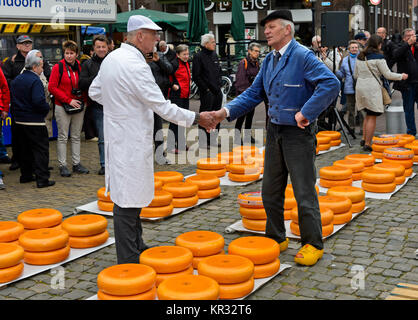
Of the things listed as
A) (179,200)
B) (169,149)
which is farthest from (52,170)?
(179,200)

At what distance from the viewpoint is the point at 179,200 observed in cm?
643

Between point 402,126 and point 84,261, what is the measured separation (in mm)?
7913

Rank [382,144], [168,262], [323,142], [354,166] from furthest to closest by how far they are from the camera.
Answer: [323,142]
[382,144]
[354,166]
[168,262]

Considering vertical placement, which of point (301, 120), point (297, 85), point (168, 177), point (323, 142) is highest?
point (297, 85)

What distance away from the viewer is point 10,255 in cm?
439

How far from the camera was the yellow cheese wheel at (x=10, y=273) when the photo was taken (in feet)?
14.3

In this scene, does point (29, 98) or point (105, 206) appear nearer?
point (105, 206)

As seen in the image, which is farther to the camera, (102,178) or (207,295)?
(102,178)

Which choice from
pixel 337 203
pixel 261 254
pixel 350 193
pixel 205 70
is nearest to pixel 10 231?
pixel 261 254

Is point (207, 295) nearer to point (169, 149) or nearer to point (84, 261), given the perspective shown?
point (84, 261)

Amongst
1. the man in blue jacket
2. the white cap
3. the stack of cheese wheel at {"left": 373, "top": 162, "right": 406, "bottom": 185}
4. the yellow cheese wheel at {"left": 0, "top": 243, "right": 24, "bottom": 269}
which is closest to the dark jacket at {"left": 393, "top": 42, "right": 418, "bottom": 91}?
the stack of cheese wheel at {"left": 373, "top": 162, "right": 406, "bottom": 185}

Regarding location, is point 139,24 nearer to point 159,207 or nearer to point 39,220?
point 39,220

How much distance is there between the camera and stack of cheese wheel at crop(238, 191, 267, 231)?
5438mm

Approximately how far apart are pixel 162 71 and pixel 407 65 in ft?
15.5
